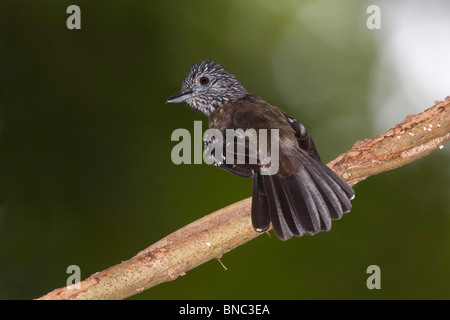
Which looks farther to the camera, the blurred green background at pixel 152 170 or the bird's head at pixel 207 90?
the blurred green background at pixel 152 170

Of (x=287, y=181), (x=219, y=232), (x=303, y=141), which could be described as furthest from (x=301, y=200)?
(x=303, y=141)

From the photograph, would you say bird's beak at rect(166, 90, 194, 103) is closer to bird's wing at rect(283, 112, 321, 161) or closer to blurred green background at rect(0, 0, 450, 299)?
blurred green background at rect(0, 0, 450, 299)

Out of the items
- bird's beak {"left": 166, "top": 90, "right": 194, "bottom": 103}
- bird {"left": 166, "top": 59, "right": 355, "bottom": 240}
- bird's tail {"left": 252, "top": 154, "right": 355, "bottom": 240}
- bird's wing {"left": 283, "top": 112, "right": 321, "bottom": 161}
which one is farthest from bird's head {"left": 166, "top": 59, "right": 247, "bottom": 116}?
bird's tail {"left": 252, "top": 154, "right": 355, "bottom": 240}

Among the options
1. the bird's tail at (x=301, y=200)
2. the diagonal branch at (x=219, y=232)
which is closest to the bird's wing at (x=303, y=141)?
the diagonal branch at (x=219, y=232)

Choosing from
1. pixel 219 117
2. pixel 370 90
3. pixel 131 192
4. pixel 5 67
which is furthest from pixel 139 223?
pixel 370 90

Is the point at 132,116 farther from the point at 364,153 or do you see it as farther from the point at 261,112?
the point at 364,153

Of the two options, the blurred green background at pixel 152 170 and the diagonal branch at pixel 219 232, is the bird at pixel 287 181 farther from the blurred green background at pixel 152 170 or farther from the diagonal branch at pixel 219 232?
the blurred green background at pixel 152 170

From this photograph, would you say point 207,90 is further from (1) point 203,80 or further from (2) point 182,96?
(2) point 182,96
